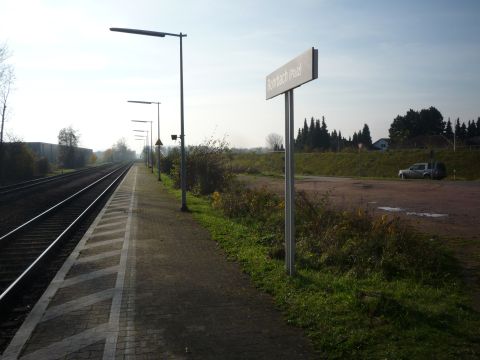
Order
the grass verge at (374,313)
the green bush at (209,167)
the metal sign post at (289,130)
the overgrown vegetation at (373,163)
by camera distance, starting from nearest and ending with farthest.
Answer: the grass verge at (374,313)
the metal sign post at (289,130)
the green bush at (209,167)
the overgrown vegetation at (373,163)

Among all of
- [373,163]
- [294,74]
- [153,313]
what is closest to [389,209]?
[294,74]

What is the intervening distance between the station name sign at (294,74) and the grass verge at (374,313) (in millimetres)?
3045

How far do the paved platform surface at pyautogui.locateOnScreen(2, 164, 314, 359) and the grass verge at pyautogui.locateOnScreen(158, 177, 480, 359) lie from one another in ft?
0.97

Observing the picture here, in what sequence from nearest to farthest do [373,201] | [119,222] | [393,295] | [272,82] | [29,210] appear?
[393,295]
[272,82]
[119,222]
[29,210]
[373,201]

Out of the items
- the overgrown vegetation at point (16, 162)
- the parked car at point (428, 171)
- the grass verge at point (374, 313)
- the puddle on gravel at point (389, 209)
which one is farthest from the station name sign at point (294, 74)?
the overgrown vegetation at point (16, 162)

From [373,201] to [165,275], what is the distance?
1321 cm

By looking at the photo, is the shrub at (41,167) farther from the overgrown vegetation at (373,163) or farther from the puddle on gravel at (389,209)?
the puddle on gravel at (389,209)

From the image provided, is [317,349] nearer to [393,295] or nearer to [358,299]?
[358,299]

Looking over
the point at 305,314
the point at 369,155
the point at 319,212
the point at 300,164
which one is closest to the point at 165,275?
the point at 305,314

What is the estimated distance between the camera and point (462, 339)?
4883mm

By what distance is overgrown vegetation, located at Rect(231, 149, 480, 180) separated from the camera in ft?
149

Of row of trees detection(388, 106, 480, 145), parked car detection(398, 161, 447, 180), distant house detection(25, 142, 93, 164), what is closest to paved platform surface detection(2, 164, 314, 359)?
parked car detection(398, 161, 447, 180)

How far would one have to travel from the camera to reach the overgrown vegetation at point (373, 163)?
149ft

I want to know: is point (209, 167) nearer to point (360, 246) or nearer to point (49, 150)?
point (360, 246)
